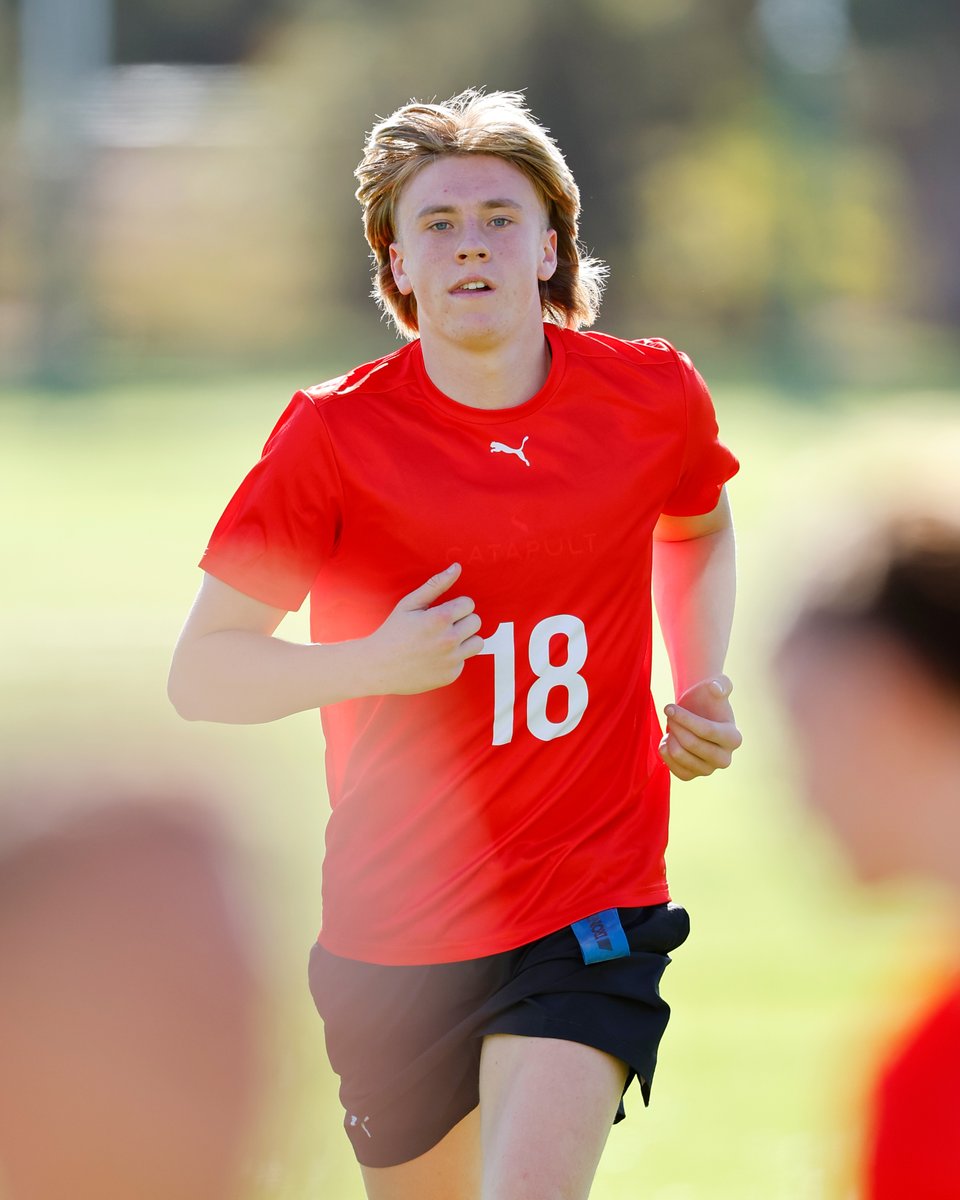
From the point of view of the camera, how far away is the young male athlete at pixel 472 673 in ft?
9.24

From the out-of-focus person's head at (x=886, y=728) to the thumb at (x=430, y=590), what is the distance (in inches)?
45.5

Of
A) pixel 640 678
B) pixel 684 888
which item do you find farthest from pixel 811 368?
pixel 640 678

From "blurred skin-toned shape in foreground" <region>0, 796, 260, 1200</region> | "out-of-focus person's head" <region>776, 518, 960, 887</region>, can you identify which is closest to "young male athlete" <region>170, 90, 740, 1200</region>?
"blurred skin-toned shape in foreground" <region>0, 796, 260, 1200</region>

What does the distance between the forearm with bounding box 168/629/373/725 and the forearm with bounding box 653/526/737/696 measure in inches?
29.1

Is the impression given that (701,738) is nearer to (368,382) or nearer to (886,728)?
(368,382)

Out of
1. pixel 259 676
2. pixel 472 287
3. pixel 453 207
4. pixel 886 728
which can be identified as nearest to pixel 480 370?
pixel 472 287

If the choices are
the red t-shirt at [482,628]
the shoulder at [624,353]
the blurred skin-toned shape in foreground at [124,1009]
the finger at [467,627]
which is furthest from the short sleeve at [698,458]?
the blurred skin-toned shape in foreground at [124,1009]

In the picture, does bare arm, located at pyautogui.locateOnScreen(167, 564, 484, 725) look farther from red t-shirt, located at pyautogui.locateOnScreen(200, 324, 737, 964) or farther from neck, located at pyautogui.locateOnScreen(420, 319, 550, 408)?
neck, located at pyautogui.locateOnScreen(420, 319, 550, 408)

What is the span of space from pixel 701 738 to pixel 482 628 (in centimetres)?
41

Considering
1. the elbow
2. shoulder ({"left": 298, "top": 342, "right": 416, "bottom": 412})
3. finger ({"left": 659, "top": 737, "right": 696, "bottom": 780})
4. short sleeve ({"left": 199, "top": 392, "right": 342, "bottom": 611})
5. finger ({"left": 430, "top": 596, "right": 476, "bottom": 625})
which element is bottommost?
finger ({"left": 659, "top": 737, "right": 696, "bottom": 780})

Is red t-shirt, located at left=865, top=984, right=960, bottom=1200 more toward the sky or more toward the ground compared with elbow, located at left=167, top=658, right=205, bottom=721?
more toward the ground

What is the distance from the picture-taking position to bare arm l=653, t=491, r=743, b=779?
3166mm

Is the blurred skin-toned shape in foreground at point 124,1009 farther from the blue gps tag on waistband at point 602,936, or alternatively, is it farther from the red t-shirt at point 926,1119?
the red t-shirt at point 926,1119

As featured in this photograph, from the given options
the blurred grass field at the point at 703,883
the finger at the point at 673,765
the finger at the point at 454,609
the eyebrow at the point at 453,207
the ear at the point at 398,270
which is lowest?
the blurred grass field at the point at 703,883
